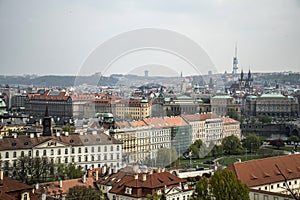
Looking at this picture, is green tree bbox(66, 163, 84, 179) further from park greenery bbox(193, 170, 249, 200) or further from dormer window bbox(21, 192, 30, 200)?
dormer window bbox(21, 192, 30, 200)

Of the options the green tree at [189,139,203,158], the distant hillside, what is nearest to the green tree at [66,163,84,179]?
the green tree at [189,139,203,158]

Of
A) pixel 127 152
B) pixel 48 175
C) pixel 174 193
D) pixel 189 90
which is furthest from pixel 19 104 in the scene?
pixel 174 193

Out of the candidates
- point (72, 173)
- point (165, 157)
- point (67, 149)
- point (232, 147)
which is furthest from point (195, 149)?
point (72, 173)

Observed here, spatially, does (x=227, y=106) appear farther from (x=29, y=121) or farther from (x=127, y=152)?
(x=127, y=152)

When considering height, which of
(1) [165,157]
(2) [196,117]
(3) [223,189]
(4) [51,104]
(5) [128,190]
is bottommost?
(1) [165,157]

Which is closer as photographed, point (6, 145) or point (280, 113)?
point (6, 145)

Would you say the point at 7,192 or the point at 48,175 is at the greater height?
the point at 7,192

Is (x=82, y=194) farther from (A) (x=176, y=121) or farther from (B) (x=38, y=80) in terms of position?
(B) (x=38, y=80)
